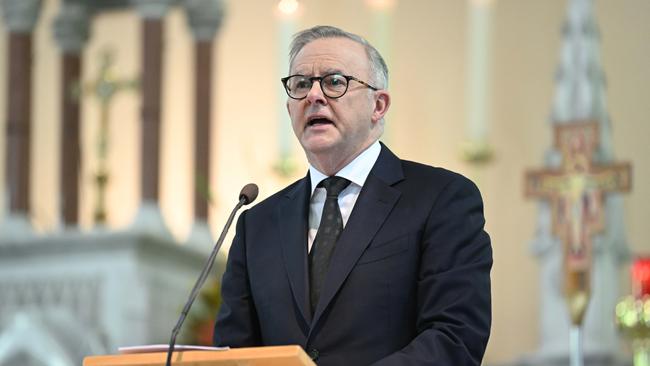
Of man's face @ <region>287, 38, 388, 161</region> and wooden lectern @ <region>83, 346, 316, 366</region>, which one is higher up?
man's face @ <region>287, 38, 388, 161</region>

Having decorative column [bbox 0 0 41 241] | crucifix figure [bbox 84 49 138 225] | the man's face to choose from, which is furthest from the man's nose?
decorative column [bbox 0 0 41 241]

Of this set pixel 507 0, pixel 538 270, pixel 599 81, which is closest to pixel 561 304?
pixel 538 270

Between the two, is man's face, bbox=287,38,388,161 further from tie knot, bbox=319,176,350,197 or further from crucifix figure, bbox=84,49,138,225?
crucifix figure, bbox=84,49,138,225

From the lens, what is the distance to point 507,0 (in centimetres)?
965

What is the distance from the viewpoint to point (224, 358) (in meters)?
2.90

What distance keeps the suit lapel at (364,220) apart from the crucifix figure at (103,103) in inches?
212

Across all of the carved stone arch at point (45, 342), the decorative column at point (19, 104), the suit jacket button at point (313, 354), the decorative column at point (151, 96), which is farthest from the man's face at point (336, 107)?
the decorative column at point (19, 104)

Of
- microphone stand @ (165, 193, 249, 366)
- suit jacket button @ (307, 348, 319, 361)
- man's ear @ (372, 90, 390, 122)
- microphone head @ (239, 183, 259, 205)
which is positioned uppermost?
man's ear @ (372, 90, 390, 122)

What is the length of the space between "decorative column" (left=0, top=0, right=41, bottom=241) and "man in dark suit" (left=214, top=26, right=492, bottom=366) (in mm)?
5645

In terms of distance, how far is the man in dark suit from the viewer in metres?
3.16

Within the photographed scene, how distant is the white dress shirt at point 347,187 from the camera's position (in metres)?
3.37

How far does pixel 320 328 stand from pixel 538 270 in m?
5.92

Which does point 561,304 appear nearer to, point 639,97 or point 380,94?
point 639,97

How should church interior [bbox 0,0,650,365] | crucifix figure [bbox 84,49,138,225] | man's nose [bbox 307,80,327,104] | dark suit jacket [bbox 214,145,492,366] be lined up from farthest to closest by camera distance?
crucifix figure [bbox 84,49,138,225], church interior [bbox 0,0,650,365], man's nose [bbox 307,80,327,104], dark suit jacket [bbox 214,145,492,366]
